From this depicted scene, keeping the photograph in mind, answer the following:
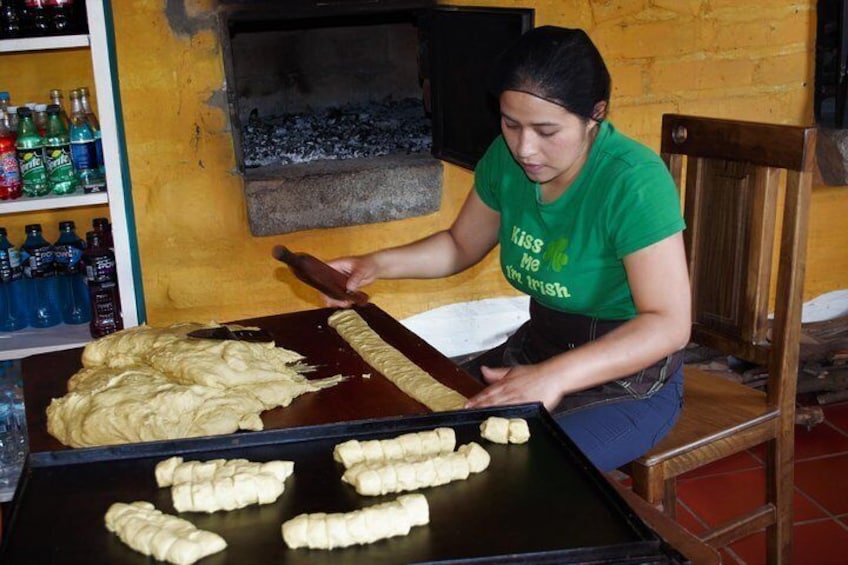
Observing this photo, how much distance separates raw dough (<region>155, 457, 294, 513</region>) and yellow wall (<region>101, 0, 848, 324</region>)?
5.60ft

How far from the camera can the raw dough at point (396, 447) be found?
1228 millimetres

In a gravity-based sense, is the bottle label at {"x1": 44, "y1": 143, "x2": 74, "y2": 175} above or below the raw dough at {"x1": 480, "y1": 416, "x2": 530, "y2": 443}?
above

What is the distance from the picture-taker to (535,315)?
1.94m

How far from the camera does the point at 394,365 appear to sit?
162 cm

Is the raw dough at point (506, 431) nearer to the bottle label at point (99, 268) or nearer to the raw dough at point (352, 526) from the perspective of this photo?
the raw dough at point (352, 526)

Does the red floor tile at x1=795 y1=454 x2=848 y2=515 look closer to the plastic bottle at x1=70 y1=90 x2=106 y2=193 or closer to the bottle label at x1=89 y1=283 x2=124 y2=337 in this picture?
the bottle label at x1=89 y1=283 x2=124 y2=337

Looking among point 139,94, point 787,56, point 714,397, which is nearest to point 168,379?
point 714,397

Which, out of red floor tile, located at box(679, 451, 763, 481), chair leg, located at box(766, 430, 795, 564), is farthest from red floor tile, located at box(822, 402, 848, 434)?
chair leg, located at box(766, 430, 795, 564)

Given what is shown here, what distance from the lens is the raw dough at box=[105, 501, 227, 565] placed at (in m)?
1.04

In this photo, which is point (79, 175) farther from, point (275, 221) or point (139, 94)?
point (275, 221)

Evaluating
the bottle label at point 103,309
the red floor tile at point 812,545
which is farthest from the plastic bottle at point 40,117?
the red floor tile at point 812,545

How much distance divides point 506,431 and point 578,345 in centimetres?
59

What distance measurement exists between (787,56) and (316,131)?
1679mm

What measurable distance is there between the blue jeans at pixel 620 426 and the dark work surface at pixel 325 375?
0.28 m
